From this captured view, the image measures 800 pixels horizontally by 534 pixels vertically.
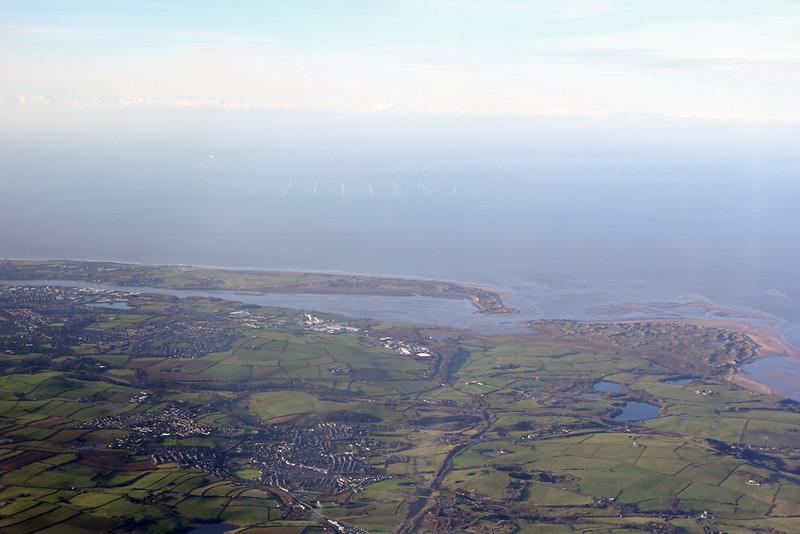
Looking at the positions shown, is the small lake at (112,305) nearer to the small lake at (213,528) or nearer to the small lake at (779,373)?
the small lake at (213,528)

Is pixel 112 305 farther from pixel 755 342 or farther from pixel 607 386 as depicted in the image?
pixel 755 342

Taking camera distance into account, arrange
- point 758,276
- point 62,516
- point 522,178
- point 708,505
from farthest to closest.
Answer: point 522,178 < point 758,276 < point 708,505 < point 62,516

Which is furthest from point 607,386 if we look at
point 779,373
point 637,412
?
point 779,373

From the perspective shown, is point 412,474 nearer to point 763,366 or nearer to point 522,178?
point 763,366

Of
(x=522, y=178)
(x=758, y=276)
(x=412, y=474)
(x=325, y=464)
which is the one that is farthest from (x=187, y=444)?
(x=522, y=178)

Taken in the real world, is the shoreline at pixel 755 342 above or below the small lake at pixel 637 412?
above

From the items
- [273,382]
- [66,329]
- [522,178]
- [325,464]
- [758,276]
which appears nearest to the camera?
[325,464]

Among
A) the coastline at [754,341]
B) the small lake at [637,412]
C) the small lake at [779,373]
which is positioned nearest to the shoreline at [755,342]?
the coastline at [754,341]
